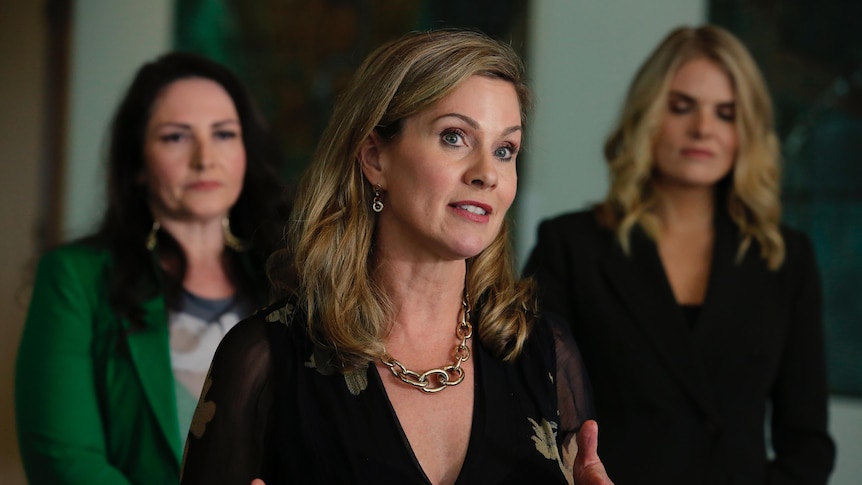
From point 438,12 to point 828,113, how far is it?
188 cm

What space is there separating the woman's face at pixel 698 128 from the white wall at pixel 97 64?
362cm

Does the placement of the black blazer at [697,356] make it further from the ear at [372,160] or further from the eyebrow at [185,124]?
the eyebrow at [185,124]

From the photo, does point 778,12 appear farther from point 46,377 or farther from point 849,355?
point 46,377

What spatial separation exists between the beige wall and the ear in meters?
4.13

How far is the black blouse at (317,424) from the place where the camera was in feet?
5.21

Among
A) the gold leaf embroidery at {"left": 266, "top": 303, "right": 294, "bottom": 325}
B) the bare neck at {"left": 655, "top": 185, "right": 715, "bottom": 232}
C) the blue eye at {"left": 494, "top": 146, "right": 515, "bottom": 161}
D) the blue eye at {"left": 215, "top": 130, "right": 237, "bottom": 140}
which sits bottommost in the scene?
the gold leaf embroidery at {"left": 266, "top": 303, "right": 294, "bottom": 325}

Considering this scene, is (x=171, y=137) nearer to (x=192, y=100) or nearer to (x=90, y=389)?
(x=192, y=100)

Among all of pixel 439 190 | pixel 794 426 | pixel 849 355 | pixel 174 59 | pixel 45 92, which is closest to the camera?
pixel 439 190

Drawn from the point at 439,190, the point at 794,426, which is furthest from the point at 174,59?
the point at 794,426

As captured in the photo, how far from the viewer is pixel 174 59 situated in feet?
8.90

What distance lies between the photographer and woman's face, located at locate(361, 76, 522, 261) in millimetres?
1656

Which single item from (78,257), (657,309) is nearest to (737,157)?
(657,309)

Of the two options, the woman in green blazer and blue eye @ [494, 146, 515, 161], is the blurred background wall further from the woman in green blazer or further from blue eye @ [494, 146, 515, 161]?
blue eye @ [494, 146, 515, 161]

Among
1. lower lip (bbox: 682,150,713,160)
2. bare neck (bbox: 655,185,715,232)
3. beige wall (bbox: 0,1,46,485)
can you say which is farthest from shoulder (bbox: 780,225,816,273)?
beige wall (bbox: 0,1,46,485)
